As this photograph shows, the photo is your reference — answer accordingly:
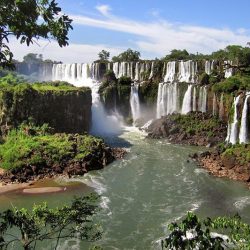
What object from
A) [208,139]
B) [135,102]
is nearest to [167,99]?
[135,102]

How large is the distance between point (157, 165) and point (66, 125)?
45.3 ft

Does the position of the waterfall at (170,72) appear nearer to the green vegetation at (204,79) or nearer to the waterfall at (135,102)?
the waterfall at (135,102)

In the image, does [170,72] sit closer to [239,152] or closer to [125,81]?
[125,81]

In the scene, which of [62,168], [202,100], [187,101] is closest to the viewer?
[62,168]

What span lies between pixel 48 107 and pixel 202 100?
18587 millimetres

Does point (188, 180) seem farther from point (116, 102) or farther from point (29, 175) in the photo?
point (116, 102)

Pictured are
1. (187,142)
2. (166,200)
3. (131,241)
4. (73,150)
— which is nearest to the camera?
(131,241)

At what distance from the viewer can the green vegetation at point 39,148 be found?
38594 millimetres

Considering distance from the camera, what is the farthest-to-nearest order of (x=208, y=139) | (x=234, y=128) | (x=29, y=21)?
1. (x=208, y=139)
2. (x=234, y=128)
3. (x=29, y=21)

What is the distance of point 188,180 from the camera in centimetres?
3578

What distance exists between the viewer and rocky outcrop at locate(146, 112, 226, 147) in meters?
50.0

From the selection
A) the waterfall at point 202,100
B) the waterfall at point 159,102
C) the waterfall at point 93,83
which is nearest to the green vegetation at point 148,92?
the waterfall at point 159,102

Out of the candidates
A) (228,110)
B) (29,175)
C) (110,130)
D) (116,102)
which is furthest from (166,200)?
(116,102)

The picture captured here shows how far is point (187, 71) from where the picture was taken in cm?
6531
